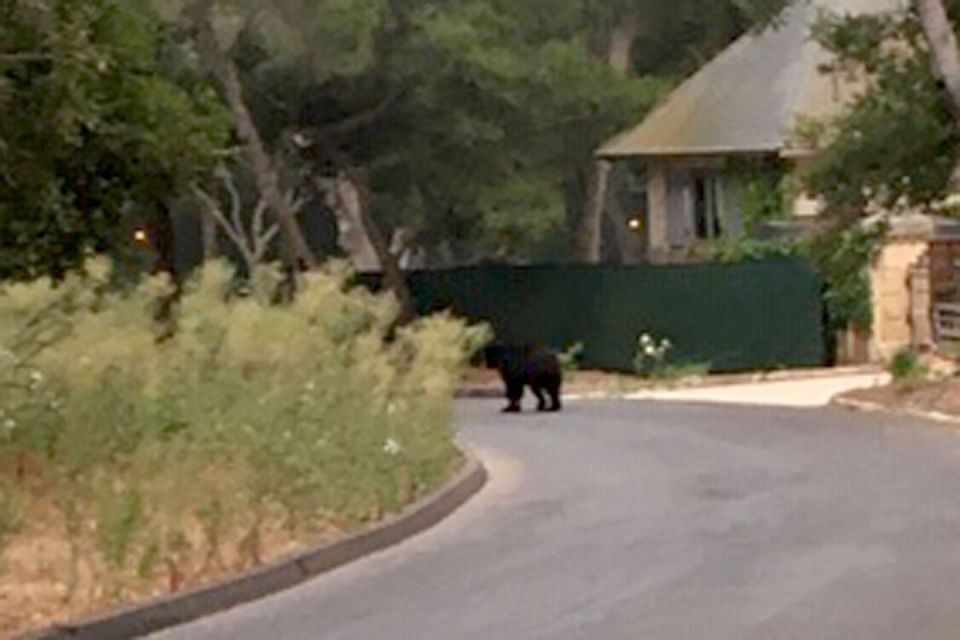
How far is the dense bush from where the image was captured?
15.0m

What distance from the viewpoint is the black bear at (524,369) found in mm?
33281

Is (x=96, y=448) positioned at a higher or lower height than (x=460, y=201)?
lower

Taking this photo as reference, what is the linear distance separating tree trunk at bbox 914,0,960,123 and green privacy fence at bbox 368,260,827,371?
13.2 meters

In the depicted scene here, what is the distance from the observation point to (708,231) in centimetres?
5272

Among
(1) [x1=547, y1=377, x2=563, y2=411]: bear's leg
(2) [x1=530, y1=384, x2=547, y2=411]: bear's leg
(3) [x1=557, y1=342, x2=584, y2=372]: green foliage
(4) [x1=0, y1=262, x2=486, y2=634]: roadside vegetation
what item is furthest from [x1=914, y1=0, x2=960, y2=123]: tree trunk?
(3) [x1=557, y1=342, x2=584, y2=372]: green foliage

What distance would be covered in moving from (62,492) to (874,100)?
17.0m

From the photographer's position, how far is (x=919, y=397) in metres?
30.9

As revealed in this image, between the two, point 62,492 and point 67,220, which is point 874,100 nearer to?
point 67,220

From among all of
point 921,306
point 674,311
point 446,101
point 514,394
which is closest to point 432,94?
point 446,101

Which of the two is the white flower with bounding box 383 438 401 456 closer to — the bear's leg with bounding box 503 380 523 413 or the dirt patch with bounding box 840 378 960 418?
the dirt patch with bounding box 840 378 960 418

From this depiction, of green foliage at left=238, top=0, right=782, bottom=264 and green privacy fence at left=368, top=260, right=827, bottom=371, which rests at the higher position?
green foliage at left=238, top=0, right=782, bottom=264

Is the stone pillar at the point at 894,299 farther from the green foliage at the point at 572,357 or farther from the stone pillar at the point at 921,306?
the green foliage at the point at 572,357

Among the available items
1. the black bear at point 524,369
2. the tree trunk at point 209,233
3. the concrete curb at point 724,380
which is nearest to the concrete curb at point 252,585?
the black bear at point 524,369

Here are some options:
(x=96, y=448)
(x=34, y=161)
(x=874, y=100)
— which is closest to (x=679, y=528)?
(x=96, y=448)
